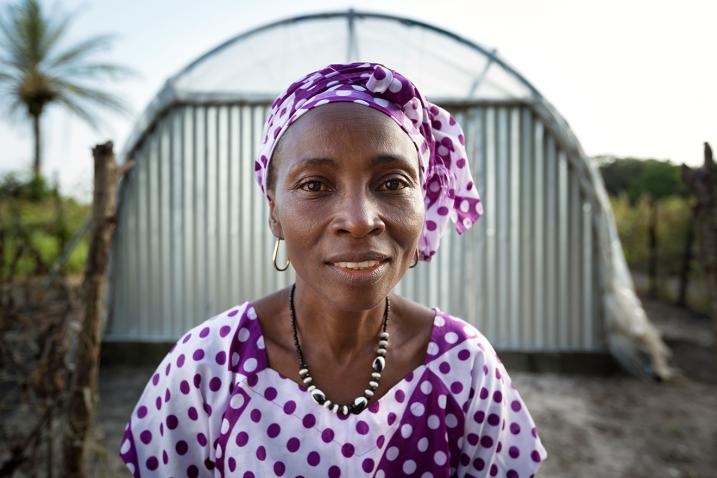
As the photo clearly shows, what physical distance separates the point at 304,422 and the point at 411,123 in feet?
3.06

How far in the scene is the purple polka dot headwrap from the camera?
1395mm

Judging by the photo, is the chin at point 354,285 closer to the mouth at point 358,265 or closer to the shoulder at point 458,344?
the mouth at point 358,265

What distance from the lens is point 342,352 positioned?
5.05 ft

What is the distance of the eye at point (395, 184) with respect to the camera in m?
1.38

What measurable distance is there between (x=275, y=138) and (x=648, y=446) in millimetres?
4641

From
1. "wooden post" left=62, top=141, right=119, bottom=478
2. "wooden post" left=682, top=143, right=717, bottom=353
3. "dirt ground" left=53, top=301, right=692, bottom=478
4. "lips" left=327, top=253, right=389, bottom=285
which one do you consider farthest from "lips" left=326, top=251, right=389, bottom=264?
"dirt ground" left=53, top=301, right=692, bottom=478

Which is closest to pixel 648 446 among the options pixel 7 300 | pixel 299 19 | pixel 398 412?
pixel 398 412

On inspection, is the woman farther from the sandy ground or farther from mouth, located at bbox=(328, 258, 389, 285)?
the sandy ground

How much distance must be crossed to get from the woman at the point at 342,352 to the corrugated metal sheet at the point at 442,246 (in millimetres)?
4802

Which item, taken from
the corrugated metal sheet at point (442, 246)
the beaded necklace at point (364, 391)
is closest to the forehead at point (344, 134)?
the beaded necklace at point (364, 391)

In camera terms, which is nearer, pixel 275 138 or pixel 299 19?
pixel 275 138

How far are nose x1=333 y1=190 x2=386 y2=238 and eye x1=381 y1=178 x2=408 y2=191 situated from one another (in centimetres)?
8

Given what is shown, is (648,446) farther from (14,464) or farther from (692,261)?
(692,261)

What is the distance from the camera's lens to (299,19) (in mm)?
5879
